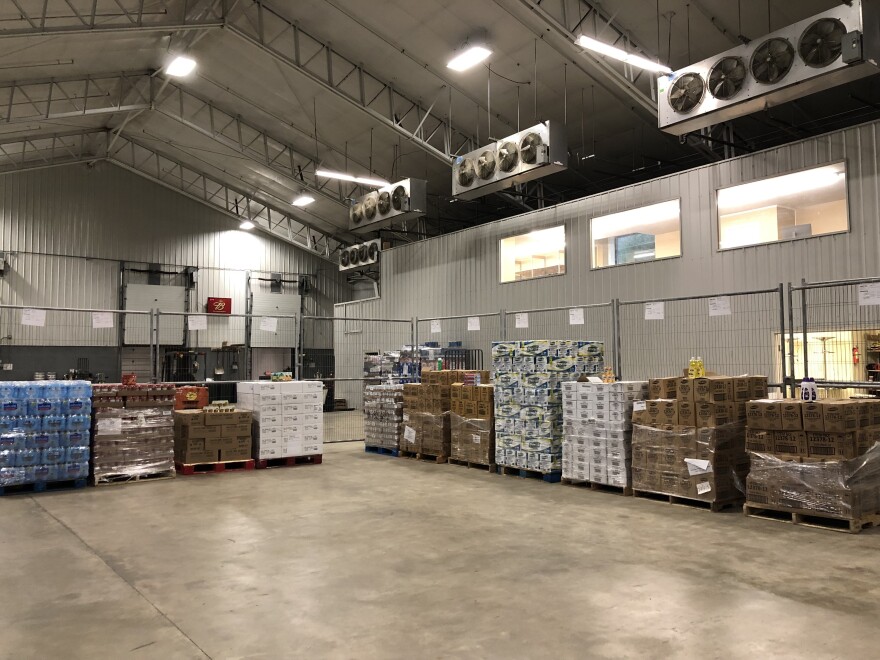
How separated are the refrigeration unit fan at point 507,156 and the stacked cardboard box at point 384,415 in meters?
5.13

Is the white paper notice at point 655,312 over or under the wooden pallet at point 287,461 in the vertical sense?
over

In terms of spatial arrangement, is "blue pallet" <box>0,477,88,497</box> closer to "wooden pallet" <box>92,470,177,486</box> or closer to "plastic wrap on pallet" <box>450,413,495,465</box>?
"wooden pallet" <box>92,470,177,486</box>

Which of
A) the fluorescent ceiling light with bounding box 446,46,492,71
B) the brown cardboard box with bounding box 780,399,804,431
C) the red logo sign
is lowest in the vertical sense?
the brown cardboard box with bounding box 780,399,804,431

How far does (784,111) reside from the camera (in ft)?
47.2

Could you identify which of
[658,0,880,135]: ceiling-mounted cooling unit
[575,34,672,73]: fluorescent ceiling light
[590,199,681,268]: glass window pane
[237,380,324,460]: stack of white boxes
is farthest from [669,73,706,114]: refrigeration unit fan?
[237,380,324,460]: stack of white boxes

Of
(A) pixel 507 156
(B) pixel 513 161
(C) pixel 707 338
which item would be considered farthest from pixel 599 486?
(A) pixel 507 156

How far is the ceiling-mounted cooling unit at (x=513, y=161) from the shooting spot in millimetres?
12695

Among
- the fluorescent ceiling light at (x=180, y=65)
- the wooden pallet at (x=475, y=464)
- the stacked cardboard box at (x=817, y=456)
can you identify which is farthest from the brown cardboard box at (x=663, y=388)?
the fluorescent ceiling light at (x=180, y=65)

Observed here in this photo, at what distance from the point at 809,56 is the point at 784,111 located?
5.87 meters

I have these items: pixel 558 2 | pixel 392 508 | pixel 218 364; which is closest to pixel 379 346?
pixel 218 364

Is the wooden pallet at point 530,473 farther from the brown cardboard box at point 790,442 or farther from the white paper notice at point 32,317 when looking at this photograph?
the white paper notice at point 32,317

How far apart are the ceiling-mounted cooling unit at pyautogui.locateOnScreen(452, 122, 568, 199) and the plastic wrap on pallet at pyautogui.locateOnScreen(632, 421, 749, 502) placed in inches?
266

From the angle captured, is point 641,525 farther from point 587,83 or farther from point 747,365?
point 587,83

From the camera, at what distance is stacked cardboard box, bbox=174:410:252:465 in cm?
1007
